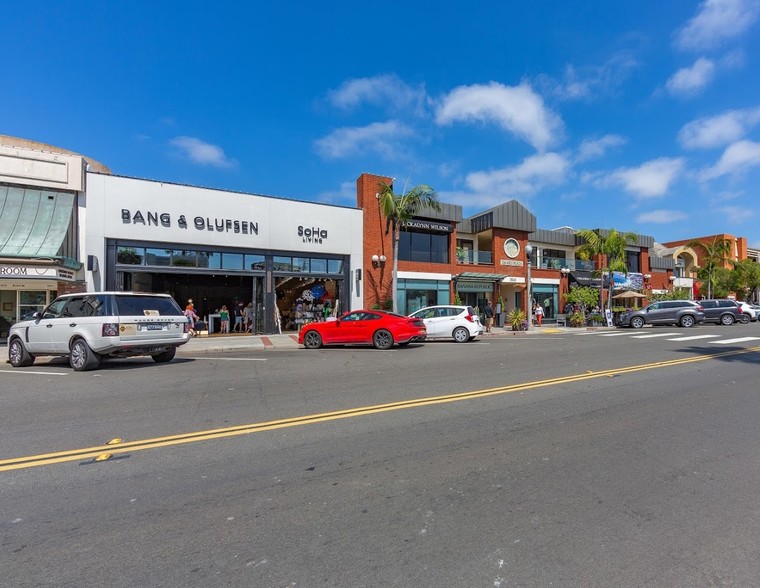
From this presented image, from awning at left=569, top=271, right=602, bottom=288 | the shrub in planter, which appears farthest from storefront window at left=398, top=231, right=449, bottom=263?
awning at left=569, top=271, right=602, bottom=288

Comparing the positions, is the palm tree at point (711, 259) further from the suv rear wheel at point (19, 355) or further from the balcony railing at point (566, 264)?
the suv rear wheel at point (19, 355)

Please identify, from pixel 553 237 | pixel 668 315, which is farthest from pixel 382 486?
pixel 553 237

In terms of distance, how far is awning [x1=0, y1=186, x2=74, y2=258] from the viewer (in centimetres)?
1462

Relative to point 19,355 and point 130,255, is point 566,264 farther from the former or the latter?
point 19,355

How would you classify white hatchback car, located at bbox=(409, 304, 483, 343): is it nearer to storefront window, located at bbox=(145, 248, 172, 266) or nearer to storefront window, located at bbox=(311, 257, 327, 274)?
storefront window, located at bbox=(311, 257, 327, 274)

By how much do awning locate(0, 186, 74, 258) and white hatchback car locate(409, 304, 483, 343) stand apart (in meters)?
13.8

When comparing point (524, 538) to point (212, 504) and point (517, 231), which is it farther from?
point (517, 231)

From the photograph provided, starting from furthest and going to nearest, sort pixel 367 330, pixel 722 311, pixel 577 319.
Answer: pixel 577 319 < pixel 722 311 < pixel 367 330

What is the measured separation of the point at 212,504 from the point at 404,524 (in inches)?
59.4

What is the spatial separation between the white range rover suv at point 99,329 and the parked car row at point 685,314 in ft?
81.8

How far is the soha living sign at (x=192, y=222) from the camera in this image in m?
18.0

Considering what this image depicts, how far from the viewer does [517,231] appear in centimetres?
2988

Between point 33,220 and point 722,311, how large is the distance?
1391 inches

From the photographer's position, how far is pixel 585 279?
→ 33.2 m
